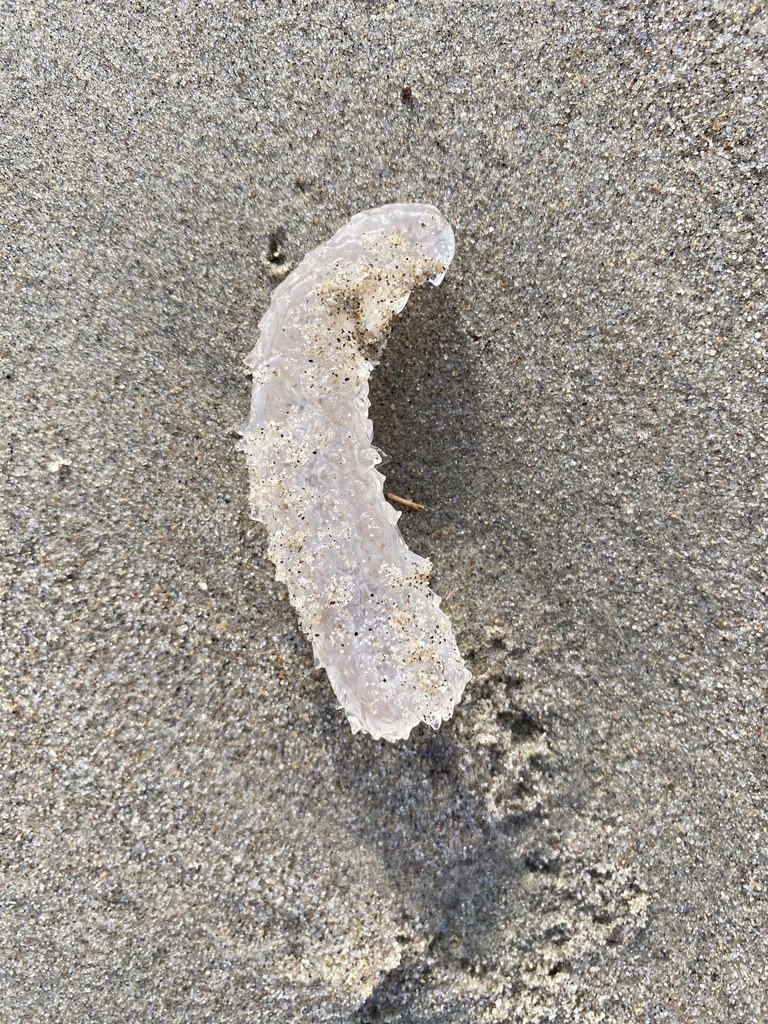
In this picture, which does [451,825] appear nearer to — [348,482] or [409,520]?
[409,520]

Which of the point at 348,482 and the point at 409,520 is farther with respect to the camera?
the point at 409,520

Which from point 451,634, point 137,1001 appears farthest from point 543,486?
point 137,1001

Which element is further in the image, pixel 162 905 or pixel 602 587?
pixel 602 587

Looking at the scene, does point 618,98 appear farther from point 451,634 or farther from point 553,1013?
point 553,1013

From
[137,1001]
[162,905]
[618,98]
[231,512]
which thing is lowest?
[137,1001]

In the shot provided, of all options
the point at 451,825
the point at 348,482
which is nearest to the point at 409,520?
the point at 348,482

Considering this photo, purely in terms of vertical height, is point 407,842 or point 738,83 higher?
point 738,83

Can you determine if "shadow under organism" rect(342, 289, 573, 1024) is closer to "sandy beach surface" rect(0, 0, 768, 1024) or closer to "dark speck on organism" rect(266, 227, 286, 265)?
"sandy beach surface" rect(0, 0, 768, 1024)

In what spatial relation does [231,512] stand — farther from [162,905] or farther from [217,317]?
[162,905]
